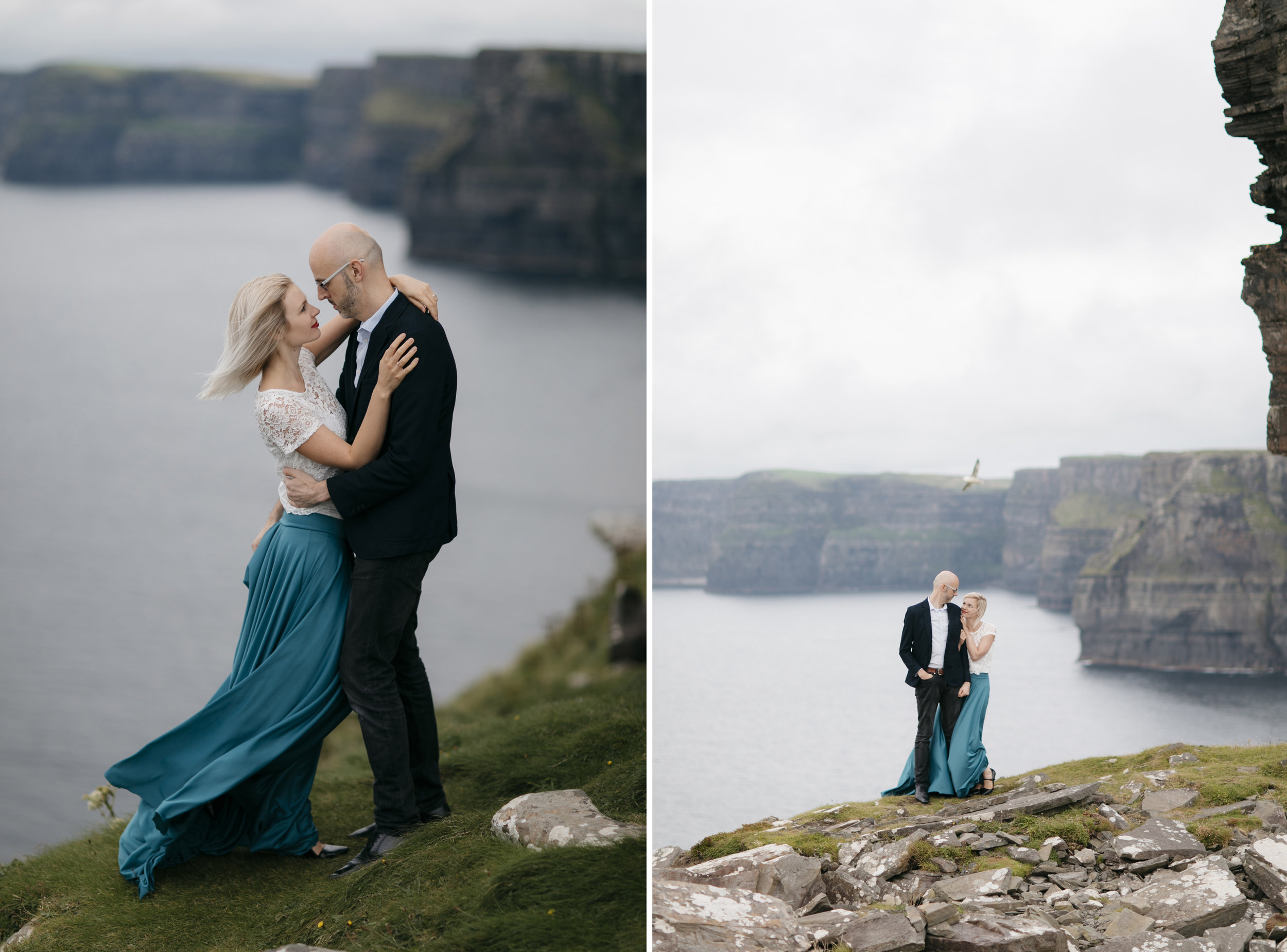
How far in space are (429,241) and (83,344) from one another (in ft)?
8.85

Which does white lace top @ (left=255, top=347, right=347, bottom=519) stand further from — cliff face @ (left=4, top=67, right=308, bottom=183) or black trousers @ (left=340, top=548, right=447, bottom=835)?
cliff face @ (left=4, top=67, right=308, bottom=183)

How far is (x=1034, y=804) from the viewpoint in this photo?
5898mm

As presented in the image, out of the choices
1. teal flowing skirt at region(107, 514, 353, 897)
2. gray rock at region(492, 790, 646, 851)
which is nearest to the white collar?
teal flowing skirt at region(107, 514, 353, 897)

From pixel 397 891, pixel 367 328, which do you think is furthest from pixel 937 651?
pixel 367 328

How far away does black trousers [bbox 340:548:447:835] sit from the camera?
3.20 metres

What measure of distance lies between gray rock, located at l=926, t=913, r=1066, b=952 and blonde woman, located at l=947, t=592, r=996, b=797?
96.7 inches

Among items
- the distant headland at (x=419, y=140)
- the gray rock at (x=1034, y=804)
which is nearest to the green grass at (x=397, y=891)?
the gray rock at (x=1034, y=804)

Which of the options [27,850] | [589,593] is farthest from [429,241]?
[27,850]

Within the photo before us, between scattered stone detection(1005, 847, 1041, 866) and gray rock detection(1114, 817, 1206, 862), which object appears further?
scattered stone detection(1005, 847, 1041, 866)

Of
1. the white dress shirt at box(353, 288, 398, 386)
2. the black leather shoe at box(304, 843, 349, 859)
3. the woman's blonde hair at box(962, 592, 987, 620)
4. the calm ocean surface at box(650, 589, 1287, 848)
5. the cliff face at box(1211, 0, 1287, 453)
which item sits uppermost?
the cliff face at box(1211, 0, 1287, 453)

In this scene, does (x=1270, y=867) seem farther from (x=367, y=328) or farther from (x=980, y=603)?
(x=367, y=328)

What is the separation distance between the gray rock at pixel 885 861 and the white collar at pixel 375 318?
3715mm

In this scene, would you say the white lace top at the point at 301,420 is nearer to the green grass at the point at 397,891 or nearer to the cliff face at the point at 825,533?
the green grass at the point at 397,891

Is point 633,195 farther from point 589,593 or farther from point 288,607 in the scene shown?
point 288,607
